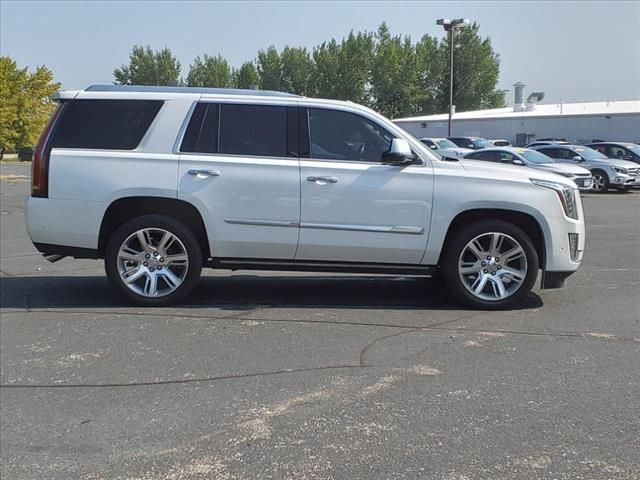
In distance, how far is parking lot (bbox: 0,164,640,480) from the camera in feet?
11.2

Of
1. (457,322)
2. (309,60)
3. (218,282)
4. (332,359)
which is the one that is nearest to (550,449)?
(332,359)

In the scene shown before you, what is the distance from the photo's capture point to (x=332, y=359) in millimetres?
4914

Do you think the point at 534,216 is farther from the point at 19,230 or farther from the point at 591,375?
the point at 19,230

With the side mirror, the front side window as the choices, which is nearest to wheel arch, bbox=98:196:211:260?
the front side window

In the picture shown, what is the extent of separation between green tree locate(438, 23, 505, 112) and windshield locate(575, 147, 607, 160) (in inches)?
2976

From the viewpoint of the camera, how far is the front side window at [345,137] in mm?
6223

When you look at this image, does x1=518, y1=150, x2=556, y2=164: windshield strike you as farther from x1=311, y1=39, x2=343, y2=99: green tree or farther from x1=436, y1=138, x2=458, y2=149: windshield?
x1=311, y1=39, x2=343, y2=99: green tree

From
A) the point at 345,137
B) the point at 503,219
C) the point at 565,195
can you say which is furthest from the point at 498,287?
the point at 345,137

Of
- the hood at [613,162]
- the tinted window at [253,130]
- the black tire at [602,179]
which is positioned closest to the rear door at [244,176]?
the tinted window at [253,130]

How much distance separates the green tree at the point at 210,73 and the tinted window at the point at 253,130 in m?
101

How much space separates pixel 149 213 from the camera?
6.32 meters

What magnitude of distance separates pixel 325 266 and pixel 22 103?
4562 cm

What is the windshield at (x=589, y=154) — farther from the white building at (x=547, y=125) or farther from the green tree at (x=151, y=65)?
the green tree at (x=151, y=65)

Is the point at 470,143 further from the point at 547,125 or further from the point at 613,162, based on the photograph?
the point at 547,125
